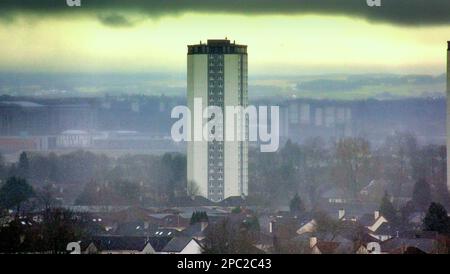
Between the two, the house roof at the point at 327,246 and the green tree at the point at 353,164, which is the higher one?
the green tree at the point at 353,164

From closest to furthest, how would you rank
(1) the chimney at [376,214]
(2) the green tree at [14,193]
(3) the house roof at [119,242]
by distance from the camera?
(3) the house roof at [119,242] < (2) the green tree at [14,193] < (1) the chimney at [376,214]

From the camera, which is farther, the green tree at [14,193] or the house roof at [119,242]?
the green tree at [14,193]

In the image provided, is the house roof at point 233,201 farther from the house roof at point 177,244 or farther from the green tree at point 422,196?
the green tree at point 422,196

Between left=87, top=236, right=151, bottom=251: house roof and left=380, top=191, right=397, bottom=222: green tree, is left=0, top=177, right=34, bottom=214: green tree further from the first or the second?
left=380, top=191, right=397, bottom=222: green tree

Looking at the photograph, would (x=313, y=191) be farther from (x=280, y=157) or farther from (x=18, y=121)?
(x=18, y=121)

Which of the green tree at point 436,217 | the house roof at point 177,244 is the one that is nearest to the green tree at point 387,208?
the green tree at point 436,217

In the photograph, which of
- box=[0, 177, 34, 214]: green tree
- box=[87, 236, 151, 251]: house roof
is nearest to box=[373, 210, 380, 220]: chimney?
box=[87, 236, 151, 251]: house roof
